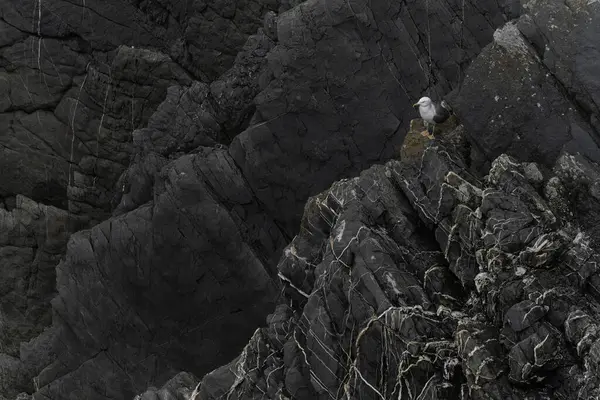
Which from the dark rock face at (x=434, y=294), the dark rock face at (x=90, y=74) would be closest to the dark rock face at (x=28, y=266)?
the dark rock face at (x=90, y=74)

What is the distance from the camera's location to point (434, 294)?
19.4 metres

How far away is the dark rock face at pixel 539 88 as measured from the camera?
2080 cm

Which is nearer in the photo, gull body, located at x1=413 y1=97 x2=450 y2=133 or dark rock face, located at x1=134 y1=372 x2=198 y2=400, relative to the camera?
gull body, located at x1=413 y1=97 x2=450 y2=133

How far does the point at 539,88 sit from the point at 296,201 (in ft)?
34.6

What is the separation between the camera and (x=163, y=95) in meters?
34.9

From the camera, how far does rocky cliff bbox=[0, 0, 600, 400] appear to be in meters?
18.4

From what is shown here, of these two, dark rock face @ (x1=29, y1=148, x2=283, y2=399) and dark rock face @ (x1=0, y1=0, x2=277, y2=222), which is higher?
dark rock face @ (x1=0, y1=0, x2=277, y2=222)

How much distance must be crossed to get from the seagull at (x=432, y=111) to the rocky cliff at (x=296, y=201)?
453 millimetres

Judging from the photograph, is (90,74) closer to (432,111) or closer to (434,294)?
(432,111)


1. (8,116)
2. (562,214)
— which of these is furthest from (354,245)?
(8,116)

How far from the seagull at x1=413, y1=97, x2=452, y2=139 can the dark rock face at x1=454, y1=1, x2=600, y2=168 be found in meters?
0.58

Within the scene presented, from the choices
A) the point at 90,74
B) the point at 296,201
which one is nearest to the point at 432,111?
the point at 296,201

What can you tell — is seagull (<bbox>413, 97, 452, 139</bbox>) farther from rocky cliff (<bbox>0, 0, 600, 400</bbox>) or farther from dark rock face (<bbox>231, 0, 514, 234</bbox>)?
dark rock face (<bbox>231, 0, 514, 234</bbox>)

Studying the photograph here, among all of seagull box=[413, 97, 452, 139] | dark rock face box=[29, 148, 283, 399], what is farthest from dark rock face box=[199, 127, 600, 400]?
dark rock face box=[29, 148, 283, 399]
